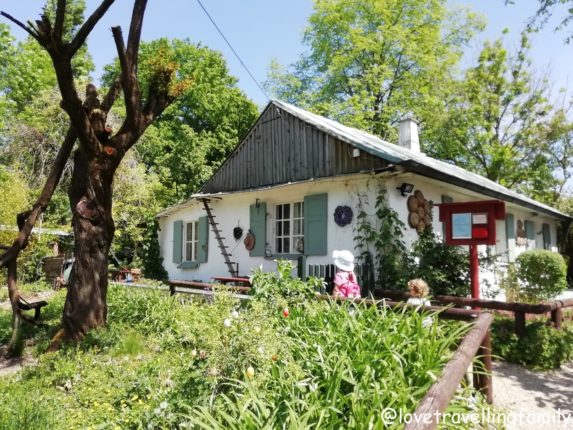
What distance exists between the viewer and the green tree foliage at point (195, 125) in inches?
852

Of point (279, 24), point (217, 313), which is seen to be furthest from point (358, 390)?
point (279, 24)

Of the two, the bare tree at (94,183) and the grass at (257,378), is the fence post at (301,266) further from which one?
the grass at (257,378)

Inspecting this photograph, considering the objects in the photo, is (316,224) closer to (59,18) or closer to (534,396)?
(534,396)

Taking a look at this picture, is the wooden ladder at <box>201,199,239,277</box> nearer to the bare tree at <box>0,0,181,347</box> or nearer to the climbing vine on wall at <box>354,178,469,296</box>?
the climbing vine on wall at <box>354,178,469,296</box>

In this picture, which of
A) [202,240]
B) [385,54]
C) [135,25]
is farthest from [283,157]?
[385,54]

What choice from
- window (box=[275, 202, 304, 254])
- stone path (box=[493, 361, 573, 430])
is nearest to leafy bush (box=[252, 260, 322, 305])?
stone path (box=[493, 361, 573, 430])

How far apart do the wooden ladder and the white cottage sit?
0.11 ft

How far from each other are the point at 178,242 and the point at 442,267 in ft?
30.5

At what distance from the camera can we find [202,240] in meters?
13.1

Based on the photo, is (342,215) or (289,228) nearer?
(342,215)

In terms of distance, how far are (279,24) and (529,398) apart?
36.2 ft

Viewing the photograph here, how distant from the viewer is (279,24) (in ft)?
39.2

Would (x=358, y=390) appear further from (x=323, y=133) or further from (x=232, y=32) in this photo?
(x=232, y=32)

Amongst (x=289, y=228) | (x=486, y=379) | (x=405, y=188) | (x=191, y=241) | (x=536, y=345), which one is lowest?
(x=536, y=345)
